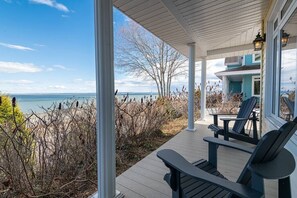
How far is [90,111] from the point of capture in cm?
279

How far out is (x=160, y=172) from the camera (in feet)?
8.54

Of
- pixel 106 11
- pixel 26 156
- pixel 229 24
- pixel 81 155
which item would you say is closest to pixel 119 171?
pixel 81 155

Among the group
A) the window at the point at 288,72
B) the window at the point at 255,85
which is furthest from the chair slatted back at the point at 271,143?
the window at the point at 255,85

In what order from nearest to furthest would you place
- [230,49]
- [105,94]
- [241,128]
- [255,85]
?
[105,94], [241,128], [230,49], [255,85]

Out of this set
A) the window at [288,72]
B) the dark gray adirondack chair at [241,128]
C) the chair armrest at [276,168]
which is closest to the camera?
the chair armrest at [276,168]

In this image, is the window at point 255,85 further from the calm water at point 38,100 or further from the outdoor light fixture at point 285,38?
the calm water at point 38,100

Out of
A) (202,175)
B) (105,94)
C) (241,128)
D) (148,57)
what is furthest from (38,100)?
(148,57)

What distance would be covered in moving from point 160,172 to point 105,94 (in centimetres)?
151

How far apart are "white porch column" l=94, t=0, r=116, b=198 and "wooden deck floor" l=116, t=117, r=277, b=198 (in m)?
0.42

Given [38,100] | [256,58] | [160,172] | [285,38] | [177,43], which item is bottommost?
[160,172]

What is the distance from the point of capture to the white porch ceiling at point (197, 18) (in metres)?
2.89

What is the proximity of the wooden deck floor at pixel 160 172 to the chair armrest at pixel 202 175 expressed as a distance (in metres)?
0.99

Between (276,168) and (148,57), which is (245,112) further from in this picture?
(148,57)

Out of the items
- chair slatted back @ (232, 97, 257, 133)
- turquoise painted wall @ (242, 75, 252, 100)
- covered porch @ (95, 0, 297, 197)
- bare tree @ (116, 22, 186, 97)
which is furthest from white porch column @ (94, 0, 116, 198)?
turquoise painted wall @ (242, 75, 252, 100)
